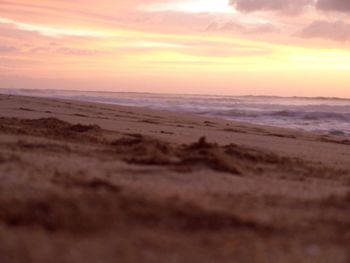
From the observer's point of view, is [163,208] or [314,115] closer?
[163,208]

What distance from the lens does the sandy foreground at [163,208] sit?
169 inches

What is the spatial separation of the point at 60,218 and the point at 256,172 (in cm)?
388

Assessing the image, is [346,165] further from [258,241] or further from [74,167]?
[258,241]

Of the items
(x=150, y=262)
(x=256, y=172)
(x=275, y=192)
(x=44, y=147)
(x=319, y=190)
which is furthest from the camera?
(x=44, y=147)

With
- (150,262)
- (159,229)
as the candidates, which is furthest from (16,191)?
(150,262)

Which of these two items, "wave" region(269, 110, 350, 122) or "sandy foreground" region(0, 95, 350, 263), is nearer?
"sandy foreground" region(0, 95, 350, 263)

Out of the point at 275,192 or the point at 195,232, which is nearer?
the point at 195,232

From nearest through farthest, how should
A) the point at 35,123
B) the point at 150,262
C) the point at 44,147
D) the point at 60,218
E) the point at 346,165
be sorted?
the point at 150,262
the point at 60,218
the point at 44,147
the point at 346,165
the point at 35,123

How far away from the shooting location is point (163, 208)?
5.11m

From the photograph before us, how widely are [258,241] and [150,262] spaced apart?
39.0 inches

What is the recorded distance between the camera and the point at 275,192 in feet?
21.7

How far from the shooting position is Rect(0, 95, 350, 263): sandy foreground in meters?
4.30

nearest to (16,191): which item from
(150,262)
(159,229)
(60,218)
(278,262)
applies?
(60,218)

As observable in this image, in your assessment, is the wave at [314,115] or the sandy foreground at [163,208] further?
the wave at [314,115]
